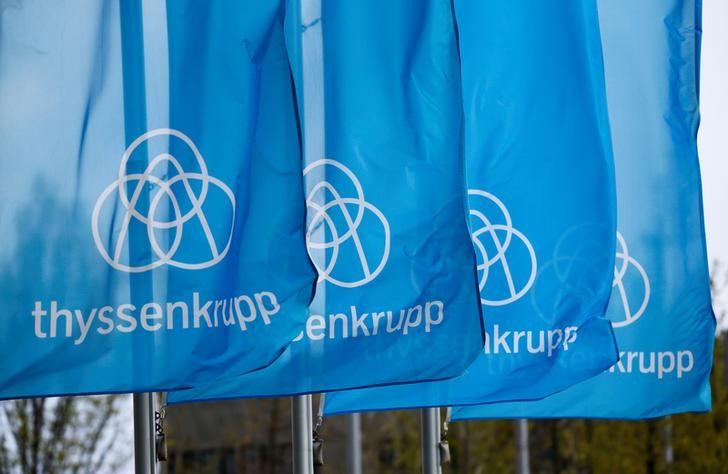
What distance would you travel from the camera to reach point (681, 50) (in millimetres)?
11828

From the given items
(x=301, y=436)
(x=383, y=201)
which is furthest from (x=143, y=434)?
(x=301, y=436)

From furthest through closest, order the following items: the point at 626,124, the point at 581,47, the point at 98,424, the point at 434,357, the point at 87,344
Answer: the point at 98,424 < the point at 626,124 < the point at 581,47 < the point at 434,357 < the point at 87,344

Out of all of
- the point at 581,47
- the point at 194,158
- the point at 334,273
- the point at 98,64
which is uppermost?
the point at 581,47

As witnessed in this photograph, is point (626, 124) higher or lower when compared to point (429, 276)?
higher

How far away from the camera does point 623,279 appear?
1152 centimetres

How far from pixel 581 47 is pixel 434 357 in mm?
2914

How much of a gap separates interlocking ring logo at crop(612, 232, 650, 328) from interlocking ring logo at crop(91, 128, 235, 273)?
4.44 metres

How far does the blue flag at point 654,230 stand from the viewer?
11.3m

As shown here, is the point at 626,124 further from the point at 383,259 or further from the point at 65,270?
the point at 65,270

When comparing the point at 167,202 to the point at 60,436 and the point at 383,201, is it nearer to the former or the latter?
the point at 383,201

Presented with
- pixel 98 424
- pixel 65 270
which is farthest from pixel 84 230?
pixel 98 424

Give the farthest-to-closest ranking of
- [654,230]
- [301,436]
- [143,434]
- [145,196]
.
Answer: [654,230]
[301,436]
[143,434]
[145,196]

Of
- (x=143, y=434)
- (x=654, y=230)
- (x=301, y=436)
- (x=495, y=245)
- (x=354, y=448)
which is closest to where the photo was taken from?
(x=143, y=434)

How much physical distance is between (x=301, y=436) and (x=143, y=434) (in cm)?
212
